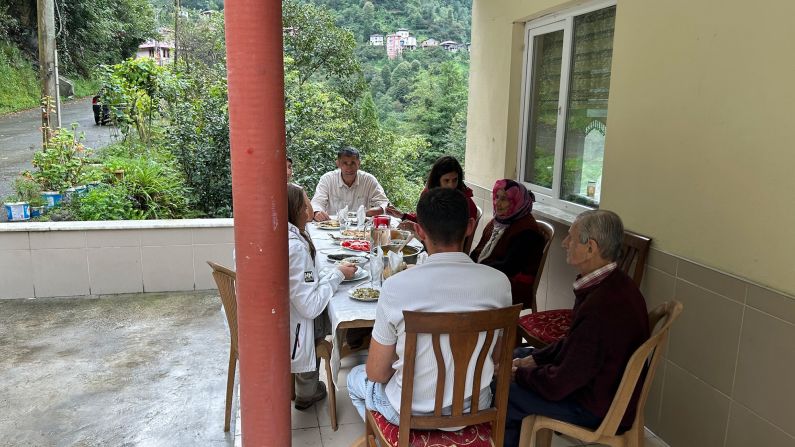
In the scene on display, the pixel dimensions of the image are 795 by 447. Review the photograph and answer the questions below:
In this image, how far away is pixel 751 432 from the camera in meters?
1.98

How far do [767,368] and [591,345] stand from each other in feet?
2.53

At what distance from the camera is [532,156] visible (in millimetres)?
4250

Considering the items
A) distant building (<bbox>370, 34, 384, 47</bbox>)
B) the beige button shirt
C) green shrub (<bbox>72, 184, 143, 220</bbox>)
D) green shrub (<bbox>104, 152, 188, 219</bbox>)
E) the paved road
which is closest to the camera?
the beige button shirt

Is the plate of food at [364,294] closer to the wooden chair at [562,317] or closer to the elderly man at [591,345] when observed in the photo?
the elderly man at [591,345]

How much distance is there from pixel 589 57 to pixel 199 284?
367cm

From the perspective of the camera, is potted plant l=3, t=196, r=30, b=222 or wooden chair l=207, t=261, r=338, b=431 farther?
potted plant l=3, t=196, r=30, b=222

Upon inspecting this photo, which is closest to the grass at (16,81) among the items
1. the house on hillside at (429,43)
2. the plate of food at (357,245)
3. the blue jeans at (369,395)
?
the house on hillside at (429,43)

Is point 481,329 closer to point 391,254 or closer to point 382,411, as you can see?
point 382,411

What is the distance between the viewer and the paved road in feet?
28.8

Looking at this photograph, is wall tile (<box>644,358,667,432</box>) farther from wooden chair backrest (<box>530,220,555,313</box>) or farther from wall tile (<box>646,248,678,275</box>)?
wooden chair backrest (<box>530,220,555,313</box>)

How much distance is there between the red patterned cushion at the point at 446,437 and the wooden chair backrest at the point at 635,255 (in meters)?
1.19

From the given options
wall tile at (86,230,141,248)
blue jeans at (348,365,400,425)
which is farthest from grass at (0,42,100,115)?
blue jeans at (348,365,400,425)

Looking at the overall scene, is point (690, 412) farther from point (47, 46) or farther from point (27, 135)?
point (27, 135)

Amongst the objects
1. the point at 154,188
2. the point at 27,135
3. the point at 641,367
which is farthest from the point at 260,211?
the point at 27,135
